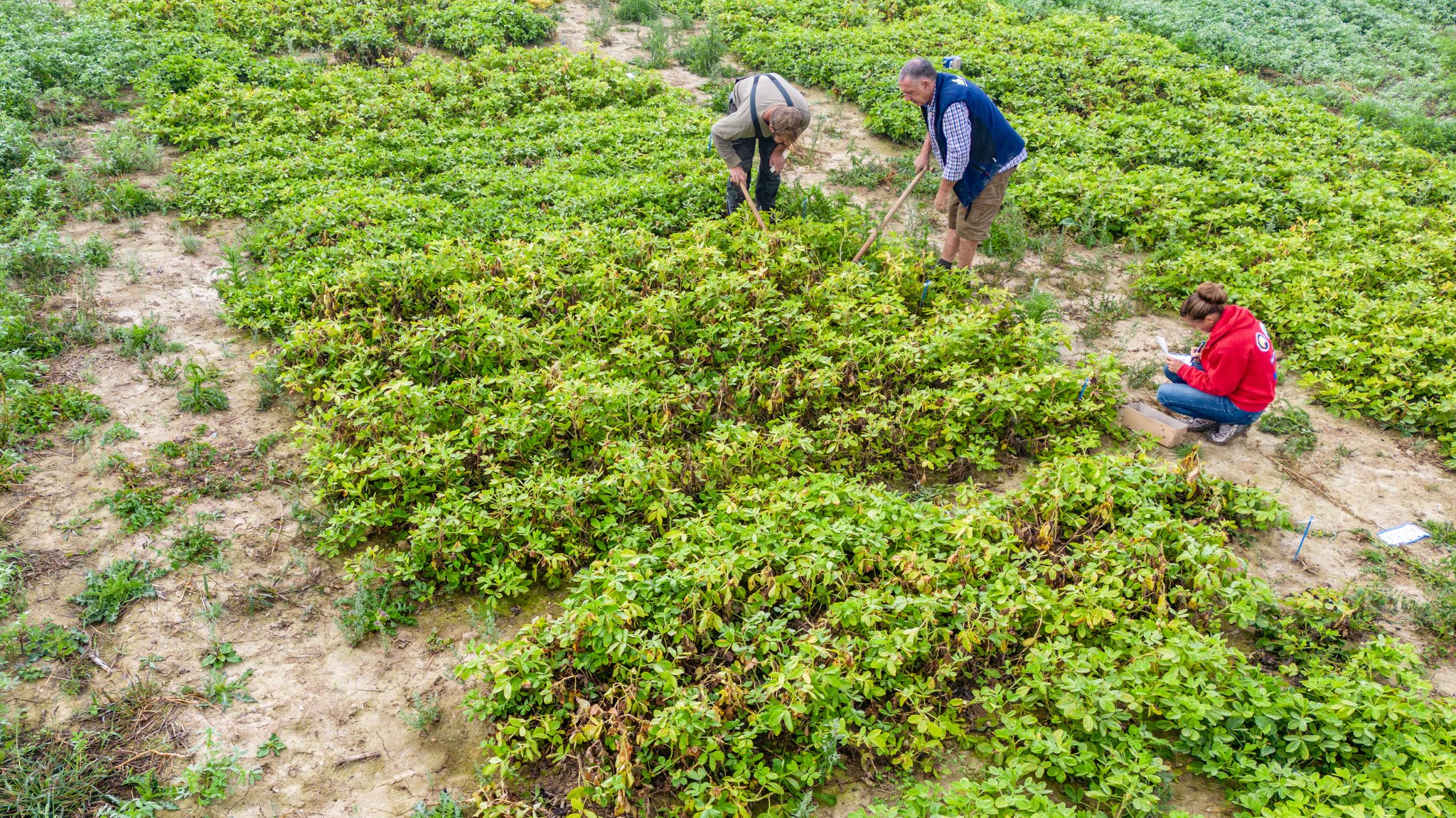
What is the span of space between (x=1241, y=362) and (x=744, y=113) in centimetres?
416

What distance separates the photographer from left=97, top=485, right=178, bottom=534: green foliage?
15.3 feet

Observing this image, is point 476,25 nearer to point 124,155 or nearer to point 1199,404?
point 124,155

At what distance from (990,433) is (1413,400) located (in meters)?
3.24

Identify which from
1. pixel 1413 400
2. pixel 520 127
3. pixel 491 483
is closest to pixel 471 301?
pixel 491 483

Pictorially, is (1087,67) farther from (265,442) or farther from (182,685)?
(182,685)

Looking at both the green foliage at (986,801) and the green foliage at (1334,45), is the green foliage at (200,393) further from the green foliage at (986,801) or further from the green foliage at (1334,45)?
the green foliage at (1334,45)

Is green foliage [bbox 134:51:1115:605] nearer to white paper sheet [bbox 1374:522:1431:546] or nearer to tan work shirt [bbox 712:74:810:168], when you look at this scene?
tan work shirt [bbox 712:74:810:168]

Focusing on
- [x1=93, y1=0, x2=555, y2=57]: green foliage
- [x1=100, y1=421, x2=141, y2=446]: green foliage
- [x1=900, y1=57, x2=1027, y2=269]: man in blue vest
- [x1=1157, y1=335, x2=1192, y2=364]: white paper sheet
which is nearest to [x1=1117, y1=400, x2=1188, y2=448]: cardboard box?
[x1=1157, y1=335, x2=1192, y2=364]: white paper sheet

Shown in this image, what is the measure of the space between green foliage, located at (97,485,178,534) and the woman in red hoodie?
6624mm

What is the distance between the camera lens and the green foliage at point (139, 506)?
4.66 metres

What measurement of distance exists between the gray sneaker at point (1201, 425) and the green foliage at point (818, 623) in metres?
0.93

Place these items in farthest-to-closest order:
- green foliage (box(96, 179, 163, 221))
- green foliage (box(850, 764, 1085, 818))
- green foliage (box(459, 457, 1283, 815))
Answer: green foliage (box(96, 179, 163, 221)), green foliage (box(459, 457, 1283, 815)), green foliage (box(850, 764, 1085, 818))

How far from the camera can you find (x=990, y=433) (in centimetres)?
554

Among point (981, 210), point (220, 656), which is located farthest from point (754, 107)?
point (220, 656)
